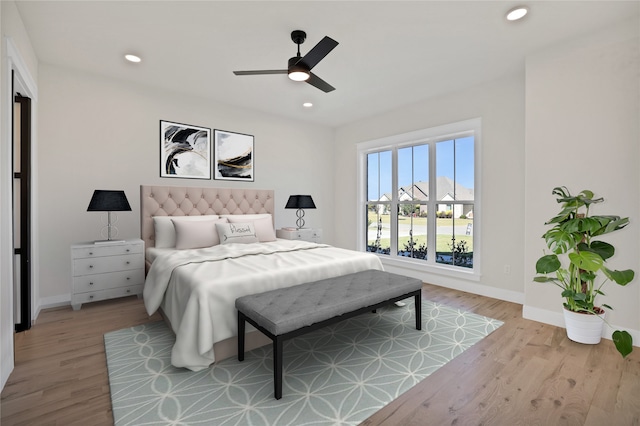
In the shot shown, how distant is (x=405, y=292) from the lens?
2613mm

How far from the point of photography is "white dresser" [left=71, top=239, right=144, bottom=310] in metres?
3.17

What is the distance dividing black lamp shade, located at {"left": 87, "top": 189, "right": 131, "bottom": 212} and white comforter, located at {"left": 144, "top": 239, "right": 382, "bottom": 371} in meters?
0.84

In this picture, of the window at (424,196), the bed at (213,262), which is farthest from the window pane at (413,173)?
the bed at (213,262)

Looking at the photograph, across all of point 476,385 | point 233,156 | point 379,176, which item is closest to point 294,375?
point 476,385

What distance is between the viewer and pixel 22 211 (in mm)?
2775

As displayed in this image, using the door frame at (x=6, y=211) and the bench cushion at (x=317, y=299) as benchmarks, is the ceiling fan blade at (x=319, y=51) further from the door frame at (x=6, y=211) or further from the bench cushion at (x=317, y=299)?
the door frame at (x=6, y=211)

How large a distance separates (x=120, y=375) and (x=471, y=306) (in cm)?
336

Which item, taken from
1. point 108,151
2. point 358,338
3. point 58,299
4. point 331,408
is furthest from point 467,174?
point 58,299

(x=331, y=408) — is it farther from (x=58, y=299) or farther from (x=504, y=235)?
(x=58, y=299)

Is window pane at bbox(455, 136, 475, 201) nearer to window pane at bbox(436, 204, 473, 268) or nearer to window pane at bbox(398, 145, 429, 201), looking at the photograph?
window pane at bbox(436, 204, 473, 268)

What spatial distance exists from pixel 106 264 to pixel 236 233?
1412 mm

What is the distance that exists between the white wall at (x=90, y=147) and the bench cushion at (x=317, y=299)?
2647 millimetres

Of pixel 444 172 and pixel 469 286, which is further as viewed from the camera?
pixel 444 172

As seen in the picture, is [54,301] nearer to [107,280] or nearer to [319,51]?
[107,280]
